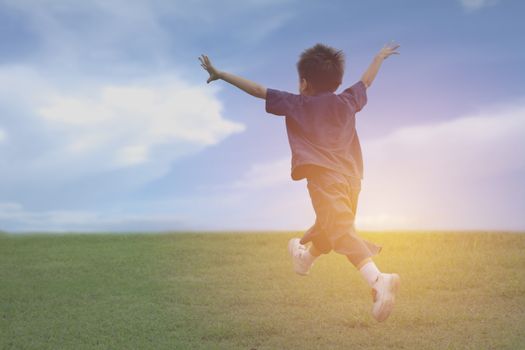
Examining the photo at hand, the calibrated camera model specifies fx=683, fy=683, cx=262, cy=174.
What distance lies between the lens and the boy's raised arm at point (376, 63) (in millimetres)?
4379

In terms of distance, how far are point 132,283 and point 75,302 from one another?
43.5 inches

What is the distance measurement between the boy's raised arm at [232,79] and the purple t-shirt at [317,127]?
9 centimetres

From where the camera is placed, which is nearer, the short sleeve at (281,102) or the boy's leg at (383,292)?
the boy's leg at (383,292)

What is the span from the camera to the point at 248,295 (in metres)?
8.30

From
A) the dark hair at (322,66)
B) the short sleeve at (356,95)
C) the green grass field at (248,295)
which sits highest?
the dark hair at (322,66)

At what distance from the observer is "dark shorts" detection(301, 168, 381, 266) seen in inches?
157

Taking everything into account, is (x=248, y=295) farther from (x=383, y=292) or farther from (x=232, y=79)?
(x=232, y=79)

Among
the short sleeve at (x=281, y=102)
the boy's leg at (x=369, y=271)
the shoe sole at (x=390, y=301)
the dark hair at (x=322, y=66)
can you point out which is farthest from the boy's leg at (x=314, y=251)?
the dark hair at (x=322, y=66)

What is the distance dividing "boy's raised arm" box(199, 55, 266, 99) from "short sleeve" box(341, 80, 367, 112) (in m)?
0.54

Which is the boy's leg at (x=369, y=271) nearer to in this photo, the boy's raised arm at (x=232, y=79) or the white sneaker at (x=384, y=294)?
the white sneaker at (x=384, y=294)

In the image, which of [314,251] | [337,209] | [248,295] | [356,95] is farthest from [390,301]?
[248,295]

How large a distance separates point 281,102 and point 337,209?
2.35 ft

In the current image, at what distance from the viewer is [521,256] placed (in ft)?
34.2

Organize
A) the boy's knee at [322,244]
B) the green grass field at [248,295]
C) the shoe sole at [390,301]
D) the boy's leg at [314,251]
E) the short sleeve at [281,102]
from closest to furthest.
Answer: the shoe sole at [390,301] < the short sleeve at [281,102] < the boy's knee at [322,244] < the boy's leg at [314,251] < the green grass field at [248,295]
